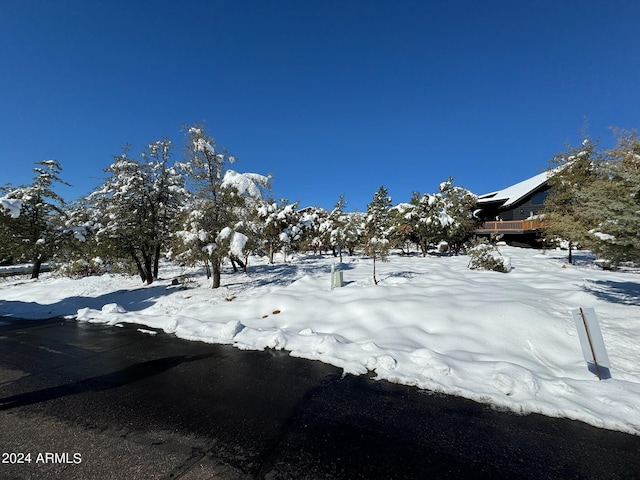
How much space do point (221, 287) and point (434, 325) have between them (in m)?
10.0

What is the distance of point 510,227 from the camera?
30703 millimetres

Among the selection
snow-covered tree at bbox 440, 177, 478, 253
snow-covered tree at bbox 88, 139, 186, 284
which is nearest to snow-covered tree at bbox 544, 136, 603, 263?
snow-covered tree at bbox 440, 177, 478, 253

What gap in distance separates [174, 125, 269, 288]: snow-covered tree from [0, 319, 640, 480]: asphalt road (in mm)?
6531

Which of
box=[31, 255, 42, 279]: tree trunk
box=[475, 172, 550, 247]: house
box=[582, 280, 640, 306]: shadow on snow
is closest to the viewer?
box=[582, 280, 640, 306]: shadow on snow

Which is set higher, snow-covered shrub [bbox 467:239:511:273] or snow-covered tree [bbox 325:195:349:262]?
snow-covered tree [bbox 325:195:349:262]

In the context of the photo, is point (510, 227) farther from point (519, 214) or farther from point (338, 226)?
point (338, 226)

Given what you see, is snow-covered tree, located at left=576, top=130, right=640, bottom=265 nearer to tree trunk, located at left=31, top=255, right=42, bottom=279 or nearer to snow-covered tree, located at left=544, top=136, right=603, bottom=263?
snow-covered tree, located at left=544, top=136, right=603, bottom=263

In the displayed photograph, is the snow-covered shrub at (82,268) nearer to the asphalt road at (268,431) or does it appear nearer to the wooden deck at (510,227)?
the asphalt road at (268,431)

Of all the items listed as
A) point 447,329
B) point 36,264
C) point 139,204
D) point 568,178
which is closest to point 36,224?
point 36,264

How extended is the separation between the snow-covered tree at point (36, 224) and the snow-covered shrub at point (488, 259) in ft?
93.0

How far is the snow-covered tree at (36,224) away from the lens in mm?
16703

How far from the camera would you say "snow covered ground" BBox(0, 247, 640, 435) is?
412cm

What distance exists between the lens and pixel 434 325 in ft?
21.7

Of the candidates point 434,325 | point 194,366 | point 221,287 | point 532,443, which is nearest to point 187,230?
point 221,287
